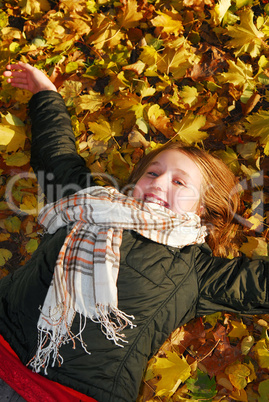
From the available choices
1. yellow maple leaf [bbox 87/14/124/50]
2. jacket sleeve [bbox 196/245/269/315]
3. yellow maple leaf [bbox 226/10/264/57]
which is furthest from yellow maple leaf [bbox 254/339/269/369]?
yellow maple leaf [bbox 87/14/124/50]

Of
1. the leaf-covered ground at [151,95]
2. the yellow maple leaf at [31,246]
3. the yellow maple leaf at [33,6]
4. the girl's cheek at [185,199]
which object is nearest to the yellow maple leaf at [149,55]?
the leaf-covered ground at [151,95]

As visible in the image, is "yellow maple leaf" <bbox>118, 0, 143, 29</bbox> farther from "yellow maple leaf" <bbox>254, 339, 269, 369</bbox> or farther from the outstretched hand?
"yellow maple leaf" <bbox>254, 339, 269, 369</bbox>

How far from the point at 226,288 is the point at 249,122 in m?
1.05

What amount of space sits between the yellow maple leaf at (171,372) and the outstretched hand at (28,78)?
1.74 meters

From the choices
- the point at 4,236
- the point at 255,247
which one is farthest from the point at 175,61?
the point at 4,236

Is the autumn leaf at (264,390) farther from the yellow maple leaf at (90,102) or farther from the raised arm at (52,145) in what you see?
the yellow maple leaf at (90,102)

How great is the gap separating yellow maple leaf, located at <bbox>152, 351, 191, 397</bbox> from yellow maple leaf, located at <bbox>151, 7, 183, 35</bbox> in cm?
202

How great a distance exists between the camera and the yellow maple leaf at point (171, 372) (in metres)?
1.82

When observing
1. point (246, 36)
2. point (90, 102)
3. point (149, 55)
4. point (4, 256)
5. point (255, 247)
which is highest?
point (246, 36)

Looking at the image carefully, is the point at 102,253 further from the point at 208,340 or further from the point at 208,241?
the point at 208,340

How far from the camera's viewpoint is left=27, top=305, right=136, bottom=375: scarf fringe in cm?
158

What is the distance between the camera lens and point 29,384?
1.63m

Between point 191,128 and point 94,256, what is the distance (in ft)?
3.39

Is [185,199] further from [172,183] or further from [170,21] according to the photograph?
[170,21]
